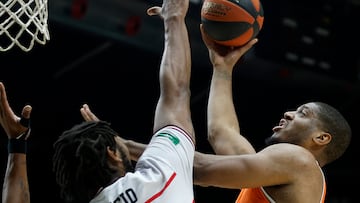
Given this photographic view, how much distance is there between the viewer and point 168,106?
2.02 m

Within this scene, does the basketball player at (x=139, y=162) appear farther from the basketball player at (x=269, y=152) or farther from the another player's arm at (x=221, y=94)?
the another player's arm at (x=221, y=94)

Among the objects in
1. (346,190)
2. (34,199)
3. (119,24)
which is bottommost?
(346,190)

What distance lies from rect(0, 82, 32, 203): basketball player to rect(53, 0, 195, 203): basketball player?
1.83 feet

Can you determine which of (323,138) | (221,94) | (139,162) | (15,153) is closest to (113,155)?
(139,162)

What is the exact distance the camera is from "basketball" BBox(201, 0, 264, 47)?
2.85 m

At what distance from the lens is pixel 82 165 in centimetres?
195

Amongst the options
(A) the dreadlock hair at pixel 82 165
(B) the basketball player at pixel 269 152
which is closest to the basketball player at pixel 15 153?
(B) the basketball player at pixel 269 152

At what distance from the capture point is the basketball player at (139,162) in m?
1.91

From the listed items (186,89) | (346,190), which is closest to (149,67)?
(346,190)

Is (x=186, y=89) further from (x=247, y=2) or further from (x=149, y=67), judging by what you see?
(x=149, y=67)

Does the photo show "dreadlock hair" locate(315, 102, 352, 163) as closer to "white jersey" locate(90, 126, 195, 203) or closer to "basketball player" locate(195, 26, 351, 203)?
"basketball player" locate(195, 26, 351, 203)

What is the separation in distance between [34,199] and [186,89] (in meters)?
5.37

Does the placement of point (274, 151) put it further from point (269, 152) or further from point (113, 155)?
point (113, 155)

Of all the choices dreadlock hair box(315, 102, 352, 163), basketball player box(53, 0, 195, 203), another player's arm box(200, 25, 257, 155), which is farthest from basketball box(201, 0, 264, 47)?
basketball player box(53, 0, 195, 203)
